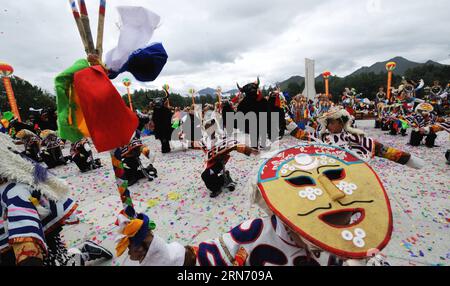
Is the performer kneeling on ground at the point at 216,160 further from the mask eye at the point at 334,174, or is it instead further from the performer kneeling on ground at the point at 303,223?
the mask eye at the point at 334,174

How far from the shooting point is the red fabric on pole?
93 cm

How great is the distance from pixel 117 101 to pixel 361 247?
1199 millimetres

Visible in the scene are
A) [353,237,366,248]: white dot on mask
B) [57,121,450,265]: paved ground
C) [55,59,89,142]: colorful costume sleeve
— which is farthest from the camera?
[57,121,450,265]: paved ground

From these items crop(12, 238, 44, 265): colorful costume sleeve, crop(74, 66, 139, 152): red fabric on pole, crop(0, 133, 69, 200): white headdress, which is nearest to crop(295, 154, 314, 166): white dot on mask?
crop(74, 66, 139, 152): red fabric on pole

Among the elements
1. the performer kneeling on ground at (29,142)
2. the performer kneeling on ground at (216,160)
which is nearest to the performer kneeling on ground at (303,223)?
the performer kneeling on ground at (216,160)

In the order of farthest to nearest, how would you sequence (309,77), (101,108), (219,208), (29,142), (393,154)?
1. (309,77)
2. (29,142)
3. (219,208)
4. (393,154)
5. (101,108)

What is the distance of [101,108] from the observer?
95 cm

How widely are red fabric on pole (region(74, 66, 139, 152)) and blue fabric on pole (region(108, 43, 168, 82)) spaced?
183 millimetres


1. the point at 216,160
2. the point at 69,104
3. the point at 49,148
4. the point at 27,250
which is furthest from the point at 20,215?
the point at 49,148

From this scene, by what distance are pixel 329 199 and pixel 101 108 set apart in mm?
1106

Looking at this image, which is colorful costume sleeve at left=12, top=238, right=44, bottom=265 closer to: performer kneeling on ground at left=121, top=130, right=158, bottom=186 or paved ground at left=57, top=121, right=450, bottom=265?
paved ground at left=57, top=121, right=450, bottom=265

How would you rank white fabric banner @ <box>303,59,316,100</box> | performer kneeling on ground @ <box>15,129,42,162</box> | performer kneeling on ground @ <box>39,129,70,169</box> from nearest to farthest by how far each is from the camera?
performer kneeling on ground @ <box>15,129,42,162</box>
performer kneeling on ground @ <box>39,129,70,169</box>
white fabric banner @ <box>303,59,316,100</box>

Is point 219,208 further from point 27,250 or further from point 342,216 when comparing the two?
point 342,216
